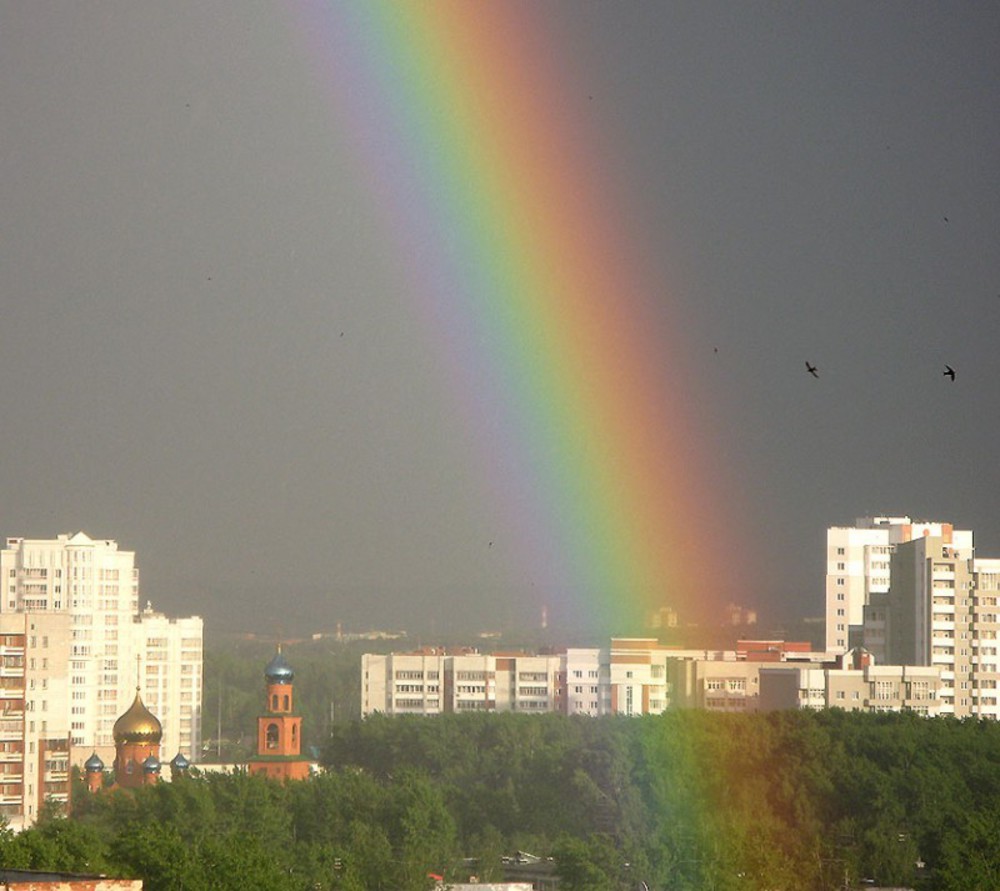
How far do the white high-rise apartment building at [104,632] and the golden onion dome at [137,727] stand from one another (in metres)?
20.9

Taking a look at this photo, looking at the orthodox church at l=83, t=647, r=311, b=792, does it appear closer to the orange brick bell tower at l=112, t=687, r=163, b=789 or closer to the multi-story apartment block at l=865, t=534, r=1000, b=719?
the orange brick bell tower at l=112, t=687, r=163, b=789

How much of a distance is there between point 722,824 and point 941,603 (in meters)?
33.3

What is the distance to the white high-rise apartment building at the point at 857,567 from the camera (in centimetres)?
8844

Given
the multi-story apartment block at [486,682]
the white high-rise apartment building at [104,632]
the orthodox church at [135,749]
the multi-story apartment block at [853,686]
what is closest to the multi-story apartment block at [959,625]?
the multi-story apartment block at [853,686]

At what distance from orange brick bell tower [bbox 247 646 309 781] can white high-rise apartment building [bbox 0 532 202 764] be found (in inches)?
825

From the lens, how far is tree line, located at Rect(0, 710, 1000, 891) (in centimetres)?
4184

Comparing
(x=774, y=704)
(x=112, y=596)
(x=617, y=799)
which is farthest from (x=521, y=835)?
(x=112, y=596)

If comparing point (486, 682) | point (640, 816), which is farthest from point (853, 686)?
point (486, 682)

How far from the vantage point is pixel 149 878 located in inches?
1294

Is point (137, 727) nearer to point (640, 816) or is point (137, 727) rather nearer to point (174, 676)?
point (640, 816)

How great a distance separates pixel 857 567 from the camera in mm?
89812

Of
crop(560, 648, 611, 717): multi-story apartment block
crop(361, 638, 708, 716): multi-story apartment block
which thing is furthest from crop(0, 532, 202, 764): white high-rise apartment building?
crop(560, 648, 611, 717): multi-story apartment block

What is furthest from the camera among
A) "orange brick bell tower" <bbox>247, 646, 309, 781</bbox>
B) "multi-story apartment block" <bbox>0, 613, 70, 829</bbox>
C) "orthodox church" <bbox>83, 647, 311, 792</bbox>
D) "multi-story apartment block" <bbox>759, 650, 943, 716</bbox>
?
"multi-story apartment block" <bbox>759, 650, 943, 716</bbox>

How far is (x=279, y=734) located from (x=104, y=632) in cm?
2628
